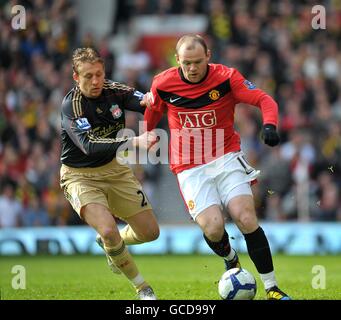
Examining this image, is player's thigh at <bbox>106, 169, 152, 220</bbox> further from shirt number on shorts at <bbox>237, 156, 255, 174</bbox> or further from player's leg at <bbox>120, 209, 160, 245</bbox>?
shirt number on shorts at <bbox>237, 156, 255, 174</bbox>

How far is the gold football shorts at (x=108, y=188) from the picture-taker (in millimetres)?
8984

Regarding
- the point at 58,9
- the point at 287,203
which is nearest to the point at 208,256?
the point at 287,203

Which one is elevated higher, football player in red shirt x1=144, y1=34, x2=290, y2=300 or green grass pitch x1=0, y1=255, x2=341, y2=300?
football player in red shirt x1=144, y1=34, x2=290, y2=300

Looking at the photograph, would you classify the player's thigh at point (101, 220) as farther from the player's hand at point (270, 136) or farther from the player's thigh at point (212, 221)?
the player's hand at point (270, 136)

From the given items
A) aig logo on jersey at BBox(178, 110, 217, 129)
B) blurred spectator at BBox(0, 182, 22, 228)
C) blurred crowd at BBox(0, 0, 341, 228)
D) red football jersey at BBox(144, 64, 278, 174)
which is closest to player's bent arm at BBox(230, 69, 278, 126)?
red football jersey at BBox(144, 64, 278, 174)

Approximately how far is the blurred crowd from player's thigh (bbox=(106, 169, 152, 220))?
6705 mm

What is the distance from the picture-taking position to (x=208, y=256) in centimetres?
1580

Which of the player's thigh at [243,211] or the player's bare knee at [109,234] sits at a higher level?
the player's thigh at [243,211]

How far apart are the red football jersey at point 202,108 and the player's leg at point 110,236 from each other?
2.71 feet

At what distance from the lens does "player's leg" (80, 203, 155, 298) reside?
28.5 ft

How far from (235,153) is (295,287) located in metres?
2.04
